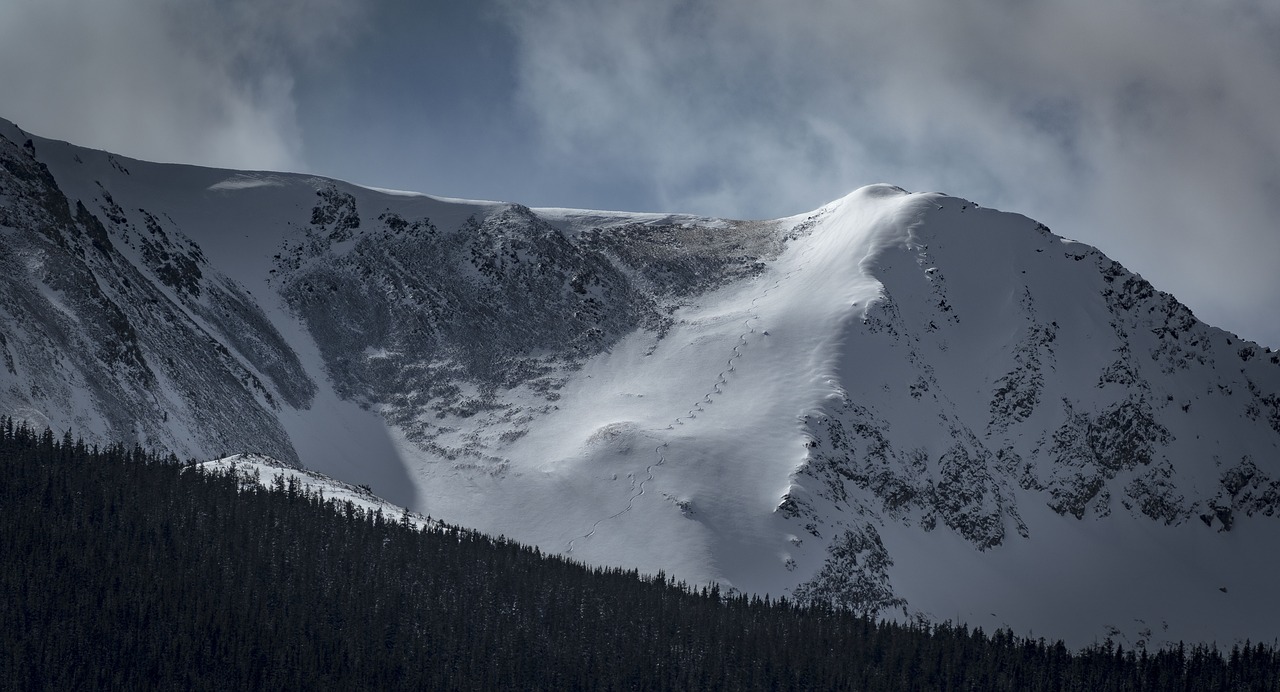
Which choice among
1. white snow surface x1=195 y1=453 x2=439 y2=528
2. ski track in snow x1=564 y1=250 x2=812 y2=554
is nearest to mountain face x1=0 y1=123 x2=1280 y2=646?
ski track in snow x1=564 y1=250 x2=812 y2=554

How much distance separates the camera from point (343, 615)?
105 m

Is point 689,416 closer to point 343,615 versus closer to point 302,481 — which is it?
point 302,481

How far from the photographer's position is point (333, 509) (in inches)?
4818

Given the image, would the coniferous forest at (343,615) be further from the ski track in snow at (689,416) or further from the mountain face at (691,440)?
the ski track in snow at (689,416)

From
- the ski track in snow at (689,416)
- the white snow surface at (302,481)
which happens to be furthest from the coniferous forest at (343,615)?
the ski track in snow at (689,416)

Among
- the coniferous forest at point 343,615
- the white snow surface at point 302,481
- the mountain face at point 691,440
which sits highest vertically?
the mountain face at point 691,440

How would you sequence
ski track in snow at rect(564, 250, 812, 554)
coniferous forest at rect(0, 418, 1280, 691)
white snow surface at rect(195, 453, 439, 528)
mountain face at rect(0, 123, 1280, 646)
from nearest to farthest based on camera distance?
coniferous forest at rect(0, 418, 1280, 691), white snow surface at rect(195, 453, 439, 528), mountain face at rect(0, 123, 1280, 646), ski track in snow at rect(564, 250, 812, 554)

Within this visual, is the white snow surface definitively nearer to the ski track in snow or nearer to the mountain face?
the mountain face

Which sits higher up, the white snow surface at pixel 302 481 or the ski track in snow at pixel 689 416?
the ski track in snow at pixel 689 416

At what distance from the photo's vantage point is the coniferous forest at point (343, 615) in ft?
322

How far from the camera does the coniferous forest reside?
98250mm

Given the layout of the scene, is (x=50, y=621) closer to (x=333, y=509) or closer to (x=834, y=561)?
(x=333, y=509)

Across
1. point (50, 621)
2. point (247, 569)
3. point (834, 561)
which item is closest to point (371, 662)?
point (247, 569)

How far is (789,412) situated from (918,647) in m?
58.7
